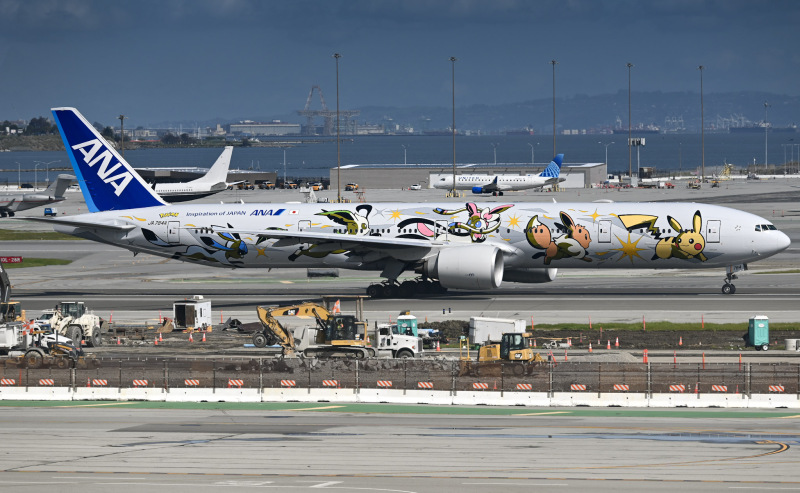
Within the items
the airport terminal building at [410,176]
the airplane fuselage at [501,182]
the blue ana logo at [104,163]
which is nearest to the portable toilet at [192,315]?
the blue ana logo at [104,163]

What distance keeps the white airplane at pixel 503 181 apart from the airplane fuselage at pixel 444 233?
360 ft

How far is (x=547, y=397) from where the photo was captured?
34375 millimetres

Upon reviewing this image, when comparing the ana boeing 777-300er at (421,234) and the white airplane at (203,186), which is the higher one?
the white airplane at (203,186)

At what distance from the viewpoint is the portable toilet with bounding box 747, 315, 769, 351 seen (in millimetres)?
42266

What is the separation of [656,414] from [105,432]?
622 inches

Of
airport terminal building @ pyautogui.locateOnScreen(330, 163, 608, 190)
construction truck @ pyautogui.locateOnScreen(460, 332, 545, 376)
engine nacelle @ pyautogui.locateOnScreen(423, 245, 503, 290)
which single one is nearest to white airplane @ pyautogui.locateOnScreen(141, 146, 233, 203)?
airport terminal building @ pyautogui.locateOnScreen(330, 163, 608, 190)

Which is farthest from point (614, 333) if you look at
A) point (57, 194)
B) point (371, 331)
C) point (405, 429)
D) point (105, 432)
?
point (57, 194)

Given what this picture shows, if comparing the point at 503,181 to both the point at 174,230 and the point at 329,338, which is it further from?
the point at 329,338

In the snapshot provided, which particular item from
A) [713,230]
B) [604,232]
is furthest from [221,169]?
[713,230]

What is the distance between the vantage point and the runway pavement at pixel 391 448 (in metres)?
23.7

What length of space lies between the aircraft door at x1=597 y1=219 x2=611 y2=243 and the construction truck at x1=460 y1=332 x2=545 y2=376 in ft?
52.8

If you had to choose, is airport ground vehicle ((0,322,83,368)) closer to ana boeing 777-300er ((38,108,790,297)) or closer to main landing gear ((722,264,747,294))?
ana boeing 777-300er ((38,108,790,297))

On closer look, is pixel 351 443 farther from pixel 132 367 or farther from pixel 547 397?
pixel 132 367

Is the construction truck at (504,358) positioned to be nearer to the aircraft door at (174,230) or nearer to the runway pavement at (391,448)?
the runway pavement at (391,448)
